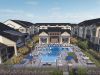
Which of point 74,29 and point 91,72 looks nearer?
point 91,72

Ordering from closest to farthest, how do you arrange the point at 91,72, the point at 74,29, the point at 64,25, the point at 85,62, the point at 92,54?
the point at 91,72 < the point at 85,62 < the point at 92,54 < the point at 74,29 < the point at 64,25

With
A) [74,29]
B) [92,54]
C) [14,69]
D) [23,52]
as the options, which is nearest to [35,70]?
[14,69]

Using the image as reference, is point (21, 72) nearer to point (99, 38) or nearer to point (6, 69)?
point (6, 69)

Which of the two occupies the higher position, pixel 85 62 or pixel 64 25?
pixel 64 25

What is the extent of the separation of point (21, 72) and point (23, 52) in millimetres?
19726

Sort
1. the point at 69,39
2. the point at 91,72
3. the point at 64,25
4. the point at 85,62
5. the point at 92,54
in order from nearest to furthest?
the point at 91,72, the point at 85,62, the point at 92,54, the point at 69,39, the point at 64,25

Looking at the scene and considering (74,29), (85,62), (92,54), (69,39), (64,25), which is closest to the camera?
(85,62)

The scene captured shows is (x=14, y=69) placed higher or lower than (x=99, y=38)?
lower

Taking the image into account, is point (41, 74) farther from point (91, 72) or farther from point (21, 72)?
point (91, 72)

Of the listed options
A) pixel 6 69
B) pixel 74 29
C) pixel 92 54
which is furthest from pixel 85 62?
pixel 74 29

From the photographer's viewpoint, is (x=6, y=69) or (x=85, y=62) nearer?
(x=6, y=69)

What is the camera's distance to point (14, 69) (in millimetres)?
27172

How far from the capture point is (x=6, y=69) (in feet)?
90.1

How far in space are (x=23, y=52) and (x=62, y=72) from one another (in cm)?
2153
